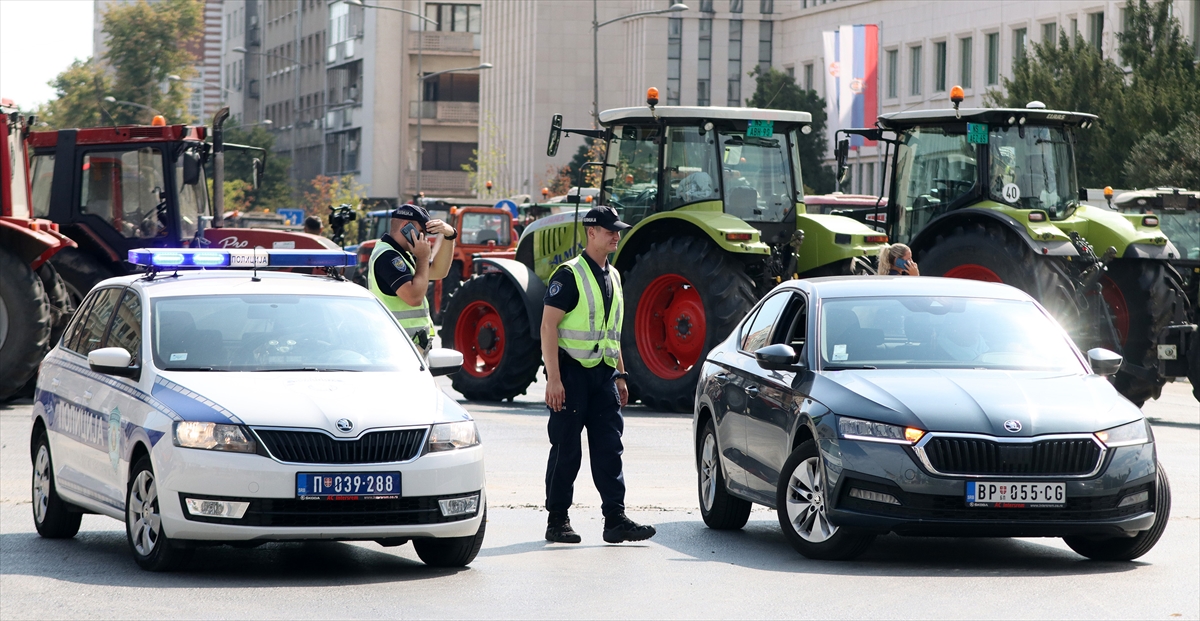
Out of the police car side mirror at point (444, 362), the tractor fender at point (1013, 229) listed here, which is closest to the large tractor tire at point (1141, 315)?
the tractor fender at point (1013, 229)

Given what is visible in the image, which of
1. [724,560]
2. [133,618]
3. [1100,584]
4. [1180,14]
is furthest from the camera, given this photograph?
[1180,14]

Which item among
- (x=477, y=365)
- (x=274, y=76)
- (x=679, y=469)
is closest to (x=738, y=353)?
(x=679, y=469)

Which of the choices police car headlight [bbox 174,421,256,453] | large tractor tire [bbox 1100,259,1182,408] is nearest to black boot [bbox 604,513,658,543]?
police car headlight [bbox 174,421,256,453]

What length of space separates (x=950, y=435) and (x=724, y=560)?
1.45m

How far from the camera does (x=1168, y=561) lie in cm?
1004

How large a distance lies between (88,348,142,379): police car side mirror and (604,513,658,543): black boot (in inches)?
106

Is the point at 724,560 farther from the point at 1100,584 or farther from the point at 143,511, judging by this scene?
the point at 143,511

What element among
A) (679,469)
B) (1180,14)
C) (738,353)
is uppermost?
(1180,14)

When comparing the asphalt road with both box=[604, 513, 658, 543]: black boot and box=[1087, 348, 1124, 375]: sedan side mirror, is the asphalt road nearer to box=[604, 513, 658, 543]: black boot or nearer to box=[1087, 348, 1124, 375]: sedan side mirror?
box=[604, 513, 658, 543]: black boot

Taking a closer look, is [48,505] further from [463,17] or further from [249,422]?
[463,17]

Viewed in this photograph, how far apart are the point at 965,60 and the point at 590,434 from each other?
195 ft

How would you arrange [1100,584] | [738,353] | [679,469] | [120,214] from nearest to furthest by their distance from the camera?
[1100,584] < [738,353] < [679,469] < [120,214]

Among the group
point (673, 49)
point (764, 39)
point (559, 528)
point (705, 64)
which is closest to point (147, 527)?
point (559, 528)

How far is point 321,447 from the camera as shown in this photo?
29.5ft
